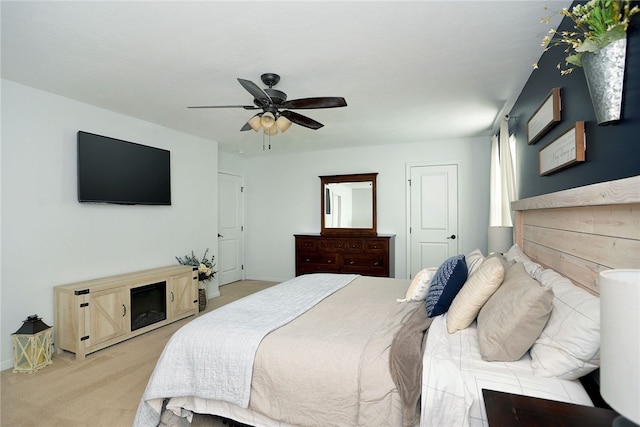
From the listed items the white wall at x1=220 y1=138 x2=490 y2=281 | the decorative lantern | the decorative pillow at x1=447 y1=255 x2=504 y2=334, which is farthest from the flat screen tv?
the decorative pillow at x1=447 y1=255 x2=504 y2=334

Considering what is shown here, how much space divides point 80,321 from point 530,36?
416cm

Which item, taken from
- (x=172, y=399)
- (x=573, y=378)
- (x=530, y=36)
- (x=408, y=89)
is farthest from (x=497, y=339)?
(x=408, y=89)

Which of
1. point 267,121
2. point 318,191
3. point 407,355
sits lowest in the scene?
point 407,355

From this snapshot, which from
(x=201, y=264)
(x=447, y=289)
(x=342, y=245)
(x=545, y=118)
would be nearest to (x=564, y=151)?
(x=545, y=118)

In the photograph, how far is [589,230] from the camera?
1555 millimetres

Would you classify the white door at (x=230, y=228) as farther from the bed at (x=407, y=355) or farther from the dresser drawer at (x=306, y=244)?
the bed at (x=407, y=355)

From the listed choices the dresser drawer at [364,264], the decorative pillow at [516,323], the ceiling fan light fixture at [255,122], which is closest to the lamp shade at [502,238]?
the dresser drawer at [364,264]

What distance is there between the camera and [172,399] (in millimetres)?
1894

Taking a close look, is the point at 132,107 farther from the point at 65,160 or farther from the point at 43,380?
the point at 43,380

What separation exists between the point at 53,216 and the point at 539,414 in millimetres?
3899

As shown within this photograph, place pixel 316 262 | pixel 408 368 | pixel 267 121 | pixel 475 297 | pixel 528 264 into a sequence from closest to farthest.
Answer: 1. pixel 408 368
2. pixel 475 297
3. pixel 528 264
4. pixel 267 121
5. pixel 316 262

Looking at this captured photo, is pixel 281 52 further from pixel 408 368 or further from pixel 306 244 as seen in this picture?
pixel 306 244

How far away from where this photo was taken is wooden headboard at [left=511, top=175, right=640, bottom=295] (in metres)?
1.20

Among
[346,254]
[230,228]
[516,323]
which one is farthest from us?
[230,228]
